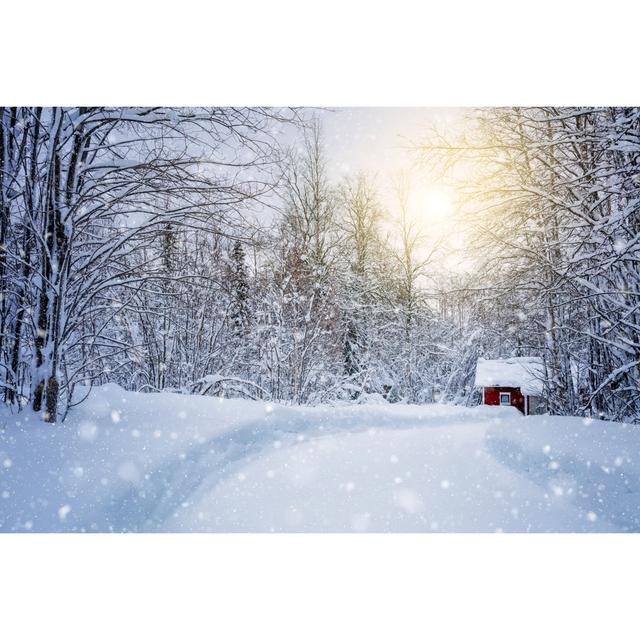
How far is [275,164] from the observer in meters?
2.90

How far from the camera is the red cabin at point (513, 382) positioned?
439 cm

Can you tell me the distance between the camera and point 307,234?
4457 millimetres

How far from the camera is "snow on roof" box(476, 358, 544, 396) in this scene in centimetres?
438

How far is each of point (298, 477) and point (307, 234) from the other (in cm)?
283

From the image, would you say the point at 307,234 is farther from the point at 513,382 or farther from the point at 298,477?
the point at 298,477

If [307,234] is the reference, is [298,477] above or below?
below

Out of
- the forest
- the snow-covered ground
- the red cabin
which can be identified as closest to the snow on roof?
the red cabin

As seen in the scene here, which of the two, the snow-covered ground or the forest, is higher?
the forest

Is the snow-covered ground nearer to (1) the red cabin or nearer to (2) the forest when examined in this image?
(2) the forest

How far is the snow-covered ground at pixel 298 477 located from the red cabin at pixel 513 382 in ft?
5.50

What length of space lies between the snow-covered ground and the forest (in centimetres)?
37

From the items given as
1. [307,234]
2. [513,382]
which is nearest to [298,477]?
[307,234]
